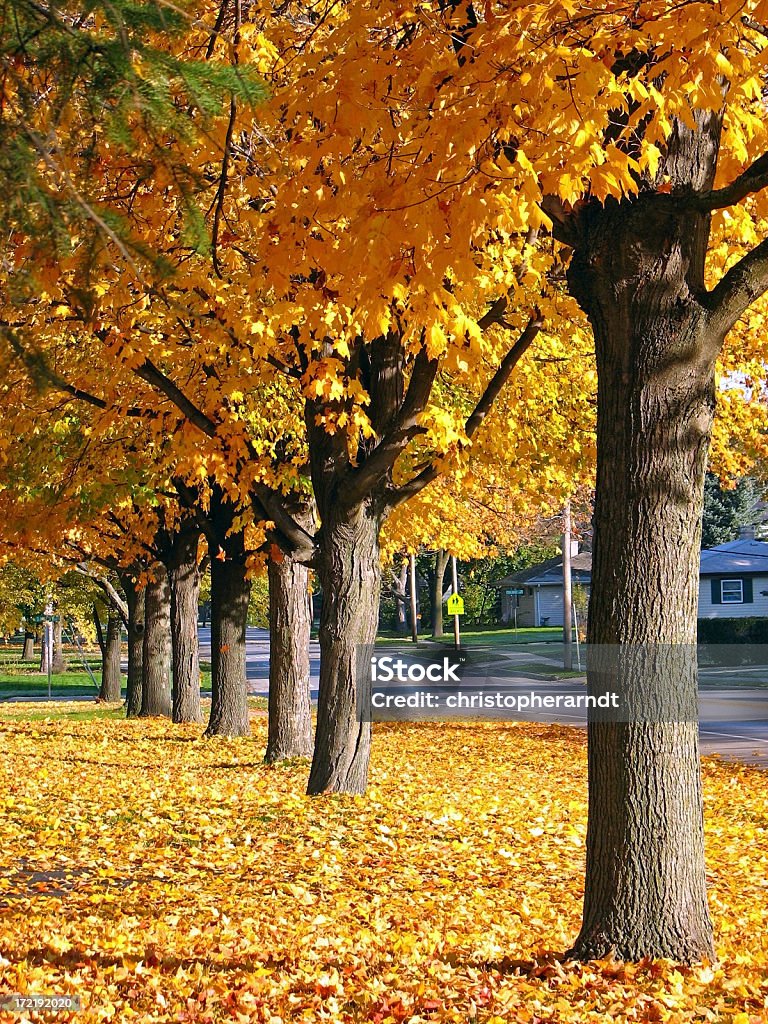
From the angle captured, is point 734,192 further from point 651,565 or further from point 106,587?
point 106,587

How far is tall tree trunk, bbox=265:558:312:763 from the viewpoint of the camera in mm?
13281

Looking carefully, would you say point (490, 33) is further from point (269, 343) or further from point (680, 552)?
point (269, 343)

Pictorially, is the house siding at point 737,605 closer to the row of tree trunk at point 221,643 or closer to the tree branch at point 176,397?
the row of tree trunk at point 221,643

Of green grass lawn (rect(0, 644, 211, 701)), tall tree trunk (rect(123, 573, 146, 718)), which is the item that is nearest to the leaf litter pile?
tall tree trunk (rect(123, 573, 146, 718))

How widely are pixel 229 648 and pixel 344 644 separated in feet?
23.9

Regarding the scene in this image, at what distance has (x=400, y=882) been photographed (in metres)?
7.37

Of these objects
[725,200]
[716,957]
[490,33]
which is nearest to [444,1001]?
[716,957]

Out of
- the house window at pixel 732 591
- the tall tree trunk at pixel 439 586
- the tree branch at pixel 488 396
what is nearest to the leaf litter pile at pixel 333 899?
the tree branch at pixel 488 396

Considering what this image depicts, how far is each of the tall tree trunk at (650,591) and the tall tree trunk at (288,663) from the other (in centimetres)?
836

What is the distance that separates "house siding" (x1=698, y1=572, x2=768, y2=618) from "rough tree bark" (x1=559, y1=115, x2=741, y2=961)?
132ft

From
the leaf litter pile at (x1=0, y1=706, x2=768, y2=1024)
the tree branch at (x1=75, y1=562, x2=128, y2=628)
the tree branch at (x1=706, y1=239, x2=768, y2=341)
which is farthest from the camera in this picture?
the tree branch at (x1=75, y1=562, x2=128, y2=628)

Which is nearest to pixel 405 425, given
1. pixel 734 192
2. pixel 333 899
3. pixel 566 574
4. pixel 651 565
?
pixel 333 899

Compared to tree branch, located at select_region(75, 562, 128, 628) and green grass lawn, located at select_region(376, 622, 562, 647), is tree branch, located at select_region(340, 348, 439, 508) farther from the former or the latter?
green grass lawn, located at select_region(376, 622, 562, 647)

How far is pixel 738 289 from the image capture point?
5051 millimetres
